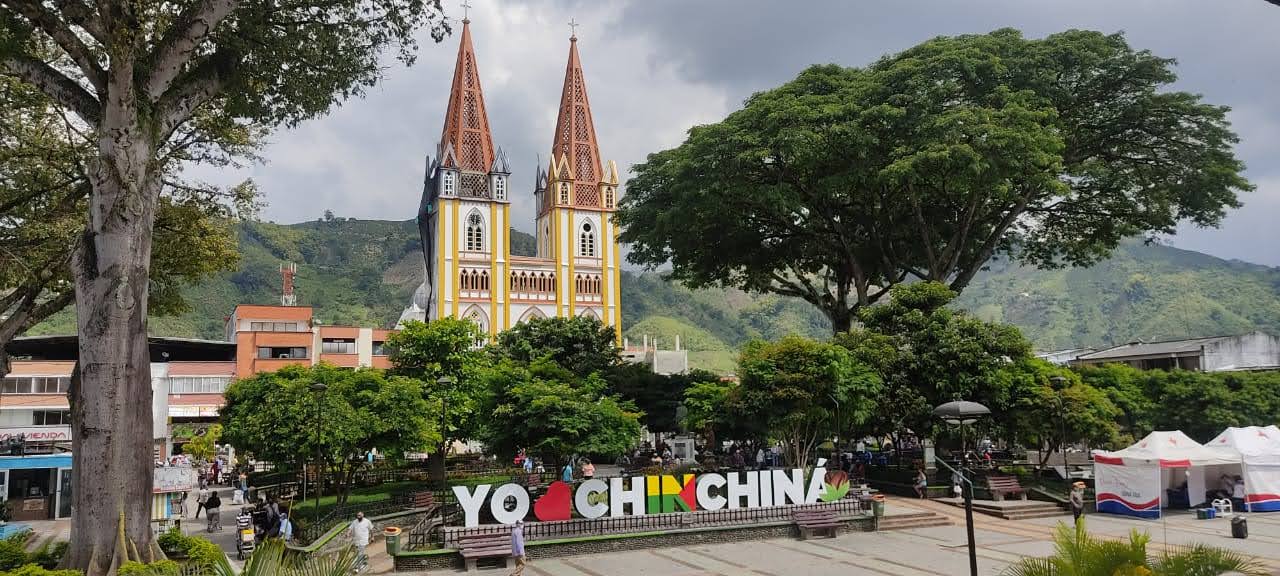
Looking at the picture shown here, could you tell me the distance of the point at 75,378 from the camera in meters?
18.3

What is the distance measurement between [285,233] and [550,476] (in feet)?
380

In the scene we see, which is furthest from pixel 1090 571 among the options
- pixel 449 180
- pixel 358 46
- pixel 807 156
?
pixel 449 180

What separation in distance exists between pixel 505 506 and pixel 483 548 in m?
1.15

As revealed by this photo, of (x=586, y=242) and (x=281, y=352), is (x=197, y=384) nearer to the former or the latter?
(x=281, y=352)

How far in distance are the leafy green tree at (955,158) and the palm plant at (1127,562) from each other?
18787 millimetres

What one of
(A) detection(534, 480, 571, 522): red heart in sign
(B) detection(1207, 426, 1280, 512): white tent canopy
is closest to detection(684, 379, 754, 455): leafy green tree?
(A) detection(534, 480, 571, 522): red heart in sign

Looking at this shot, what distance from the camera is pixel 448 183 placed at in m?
79.2

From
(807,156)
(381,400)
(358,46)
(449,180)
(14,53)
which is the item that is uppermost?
(449,180)

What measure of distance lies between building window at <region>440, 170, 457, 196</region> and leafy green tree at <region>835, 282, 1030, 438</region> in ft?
190

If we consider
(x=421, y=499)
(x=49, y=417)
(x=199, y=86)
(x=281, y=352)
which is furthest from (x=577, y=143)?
(x=199, y=86)

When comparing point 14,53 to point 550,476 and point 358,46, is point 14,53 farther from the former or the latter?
point 550,476

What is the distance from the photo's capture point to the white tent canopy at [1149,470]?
69.4 feet

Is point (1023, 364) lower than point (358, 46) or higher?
lower

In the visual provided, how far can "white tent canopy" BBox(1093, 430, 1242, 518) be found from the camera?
21156mm
